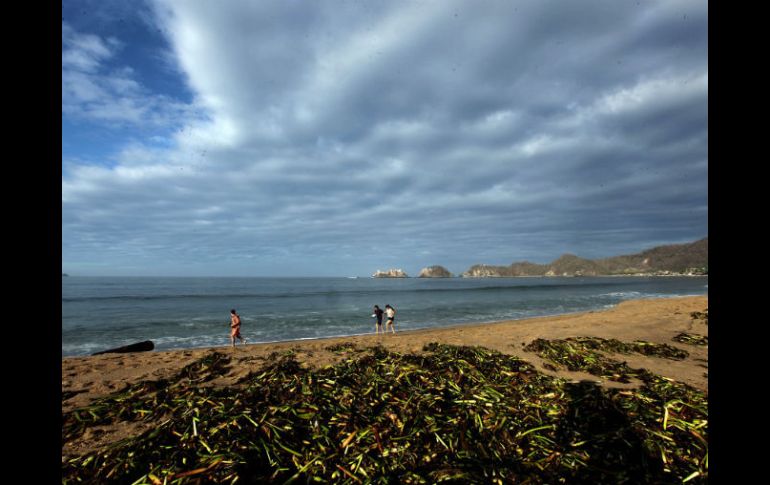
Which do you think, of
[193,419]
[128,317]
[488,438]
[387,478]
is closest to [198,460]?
[193,419]

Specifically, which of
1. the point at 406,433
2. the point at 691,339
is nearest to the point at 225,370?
the point at 406,433

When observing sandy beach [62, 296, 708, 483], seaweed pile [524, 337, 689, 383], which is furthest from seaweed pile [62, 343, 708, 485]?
seaweed pile [524, 337, 689, 383]

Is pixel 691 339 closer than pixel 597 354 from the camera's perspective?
No

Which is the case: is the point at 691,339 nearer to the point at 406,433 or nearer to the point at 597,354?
the point at 597,354

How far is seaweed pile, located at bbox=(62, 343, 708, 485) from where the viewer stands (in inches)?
163

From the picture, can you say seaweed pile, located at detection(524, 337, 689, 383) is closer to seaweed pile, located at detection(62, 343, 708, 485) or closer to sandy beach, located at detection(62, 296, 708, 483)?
sandy beach, located at detection(62, 296, 708, 483)

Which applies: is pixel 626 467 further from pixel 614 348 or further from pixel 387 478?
pixel 614 348

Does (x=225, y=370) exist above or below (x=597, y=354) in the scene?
below

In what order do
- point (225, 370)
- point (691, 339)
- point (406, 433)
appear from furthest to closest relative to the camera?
point (691, 339) → point (225, 370) → point (406, 433)

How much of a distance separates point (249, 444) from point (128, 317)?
41328 millimetres

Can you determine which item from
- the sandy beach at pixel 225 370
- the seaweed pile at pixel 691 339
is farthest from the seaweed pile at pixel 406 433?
the seaweed pile at pixel 691 339

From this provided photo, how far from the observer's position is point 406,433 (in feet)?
16.1
